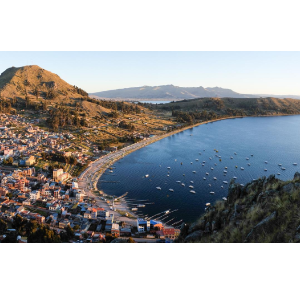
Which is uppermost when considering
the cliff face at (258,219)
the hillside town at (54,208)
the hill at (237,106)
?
the hill at (237,106)

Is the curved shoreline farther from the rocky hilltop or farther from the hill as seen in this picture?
the hill

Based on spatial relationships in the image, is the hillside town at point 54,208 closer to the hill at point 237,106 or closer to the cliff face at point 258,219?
the cliff face at point 258,219

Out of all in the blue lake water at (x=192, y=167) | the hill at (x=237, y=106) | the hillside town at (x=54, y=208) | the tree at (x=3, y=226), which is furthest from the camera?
the hill at (x=237, y=106)

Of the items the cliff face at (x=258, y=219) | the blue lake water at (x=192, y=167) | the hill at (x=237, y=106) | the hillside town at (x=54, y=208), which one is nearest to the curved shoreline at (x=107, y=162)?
the blue lake water at (x=192, y=167)

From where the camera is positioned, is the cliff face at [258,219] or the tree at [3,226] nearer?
the cliff face at [258,219]

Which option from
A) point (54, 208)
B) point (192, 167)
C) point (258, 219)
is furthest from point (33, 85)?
point (258, 219)

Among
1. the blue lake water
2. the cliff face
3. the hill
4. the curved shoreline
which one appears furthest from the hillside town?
the hill
